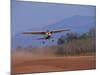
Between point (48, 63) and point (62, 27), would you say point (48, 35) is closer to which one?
point (62, 27)

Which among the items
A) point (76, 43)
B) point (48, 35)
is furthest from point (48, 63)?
point (76, 43)

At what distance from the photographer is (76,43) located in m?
2.73

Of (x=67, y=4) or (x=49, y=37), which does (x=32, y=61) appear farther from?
(x=67, y=4)

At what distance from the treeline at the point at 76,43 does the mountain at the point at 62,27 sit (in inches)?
2.8

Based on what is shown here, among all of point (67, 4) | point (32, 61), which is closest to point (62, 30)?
point (67, 4)

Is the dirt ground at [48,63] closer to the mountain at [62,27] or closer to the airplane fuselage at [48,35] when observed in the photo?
the mountain at [62,27]

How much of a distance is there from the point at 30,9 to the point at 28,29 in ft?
0.92

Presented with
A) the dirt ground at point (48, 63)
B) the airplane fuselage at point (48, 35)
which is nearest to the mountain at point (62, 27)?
the airplane fuselage at point (48, 35)

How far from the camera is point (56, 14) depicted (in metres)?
2.64

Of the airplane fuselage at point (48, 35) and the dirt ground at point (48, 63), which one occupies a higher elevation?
the airplane fuselage at point (48, 35)

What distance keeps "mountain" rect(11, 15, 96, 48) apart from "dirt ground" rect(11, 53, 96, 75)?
177 millimetres

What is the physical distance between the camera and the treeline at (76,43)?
8.73 feet

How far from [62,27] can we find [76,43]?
13.0 inches

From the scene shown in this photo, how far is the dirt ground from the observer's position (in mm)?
2486
